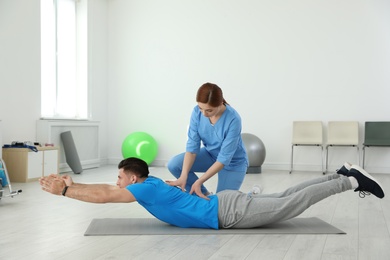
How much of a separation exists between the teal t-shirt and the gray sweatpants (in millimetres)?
69

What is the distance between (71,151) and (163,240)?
4.55 metres

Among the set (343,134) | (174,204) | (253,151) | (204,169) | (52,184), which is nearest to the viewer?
(52,184)

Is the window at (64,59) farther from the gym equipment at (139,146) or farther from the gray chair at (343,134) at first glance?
the gray chair at (343,134)

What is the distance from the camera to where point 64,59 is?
784 cm

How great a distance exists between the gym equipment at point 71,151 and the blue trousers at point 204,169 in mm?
3775

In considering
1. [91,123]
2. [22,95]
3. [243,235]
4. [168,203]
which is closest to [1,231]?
[168,203]

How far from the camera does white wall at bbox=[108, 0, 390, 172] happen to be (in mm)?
7645

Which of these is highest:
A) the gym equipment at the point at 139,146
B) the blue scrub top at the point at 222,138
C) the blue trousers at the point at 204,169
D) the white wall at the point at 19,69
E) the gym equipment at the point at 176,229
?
the white wall at the point at 19,69

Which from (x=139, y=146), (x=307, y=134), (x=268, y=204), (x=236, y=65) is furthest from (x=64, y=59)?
(x=268, y=204)

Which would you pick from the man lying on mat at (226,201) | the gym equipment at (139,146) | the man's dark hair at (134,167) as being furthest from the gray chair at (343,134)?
the man's dark hair at (134,167)

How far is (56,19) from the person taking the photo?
764 cm

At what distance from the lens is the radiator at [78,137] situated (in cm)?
686

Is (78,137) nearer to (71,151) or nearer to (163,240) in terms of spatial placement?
(71,151)

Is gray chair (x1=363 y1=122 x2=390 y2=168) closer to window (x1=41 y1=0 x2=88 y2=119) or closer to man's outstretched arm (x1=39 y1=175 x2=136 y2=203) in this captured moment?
window (x1=41 y1=0 x2=88 y2=119)
